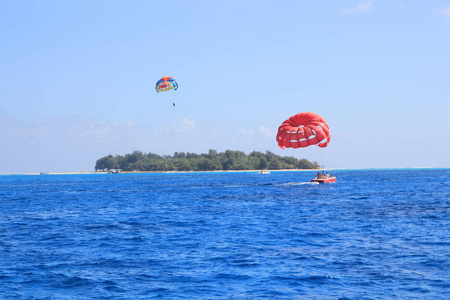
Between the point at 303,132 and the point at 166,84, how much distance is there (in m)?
23.7

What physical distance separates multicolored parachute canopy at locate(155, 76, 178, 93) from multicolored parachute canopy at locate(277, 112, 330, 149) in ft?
60.9

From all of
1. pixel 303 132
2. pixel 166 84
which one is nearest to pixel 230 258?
pixel 303 132

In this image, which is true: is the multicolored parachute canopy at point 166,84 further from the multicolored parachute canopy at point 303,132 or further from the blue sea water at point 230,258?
the blue sea water at point 230,258

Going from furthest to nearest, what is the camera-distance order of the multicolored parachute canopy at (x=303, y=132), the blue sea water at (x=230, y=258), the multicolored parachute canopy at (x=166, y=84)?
the multicolored parachute canopy at (x=166, y=84) → the multicolored parachute canopy at (x=303, y=132) → the blue sea water at (x=230, y=258)

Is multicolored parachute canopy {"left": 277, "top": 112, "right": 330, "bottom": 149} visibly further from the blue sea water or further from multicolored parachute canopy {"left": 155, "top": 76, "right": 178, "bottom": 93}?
the blue sea water

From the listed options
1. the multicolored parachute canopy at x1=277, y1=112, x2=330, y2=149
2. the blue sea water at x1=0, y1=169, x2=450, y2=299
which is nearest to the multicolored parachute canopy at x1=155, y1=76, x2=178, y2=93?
the multicolored parachute canopy at x1=277, y1=112, x2=330, y2=149

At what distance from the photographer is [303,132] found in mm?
65188

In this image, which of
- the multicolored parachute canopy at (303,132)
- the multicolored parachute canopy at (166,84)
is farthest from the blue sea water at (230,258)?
the multicolored parachute canopy at (166,84)

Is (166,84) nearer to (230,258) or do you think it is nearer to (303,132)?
(303,132)

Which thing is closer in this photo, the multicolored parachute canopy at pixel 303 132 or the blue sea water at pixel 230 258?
the blue sea water at pixel 230 258

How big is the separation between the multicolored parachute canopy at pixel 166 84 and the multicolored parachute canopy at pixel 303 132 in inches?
731

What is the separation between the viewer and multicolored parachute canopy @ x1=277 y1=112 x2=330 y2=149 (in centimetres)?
6456

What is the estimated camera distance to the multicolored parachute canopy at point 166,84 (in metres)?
74.2

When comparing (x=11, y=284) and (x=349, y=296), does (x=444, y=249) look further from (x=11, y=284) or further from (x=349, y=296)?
(x=11, y=284)
